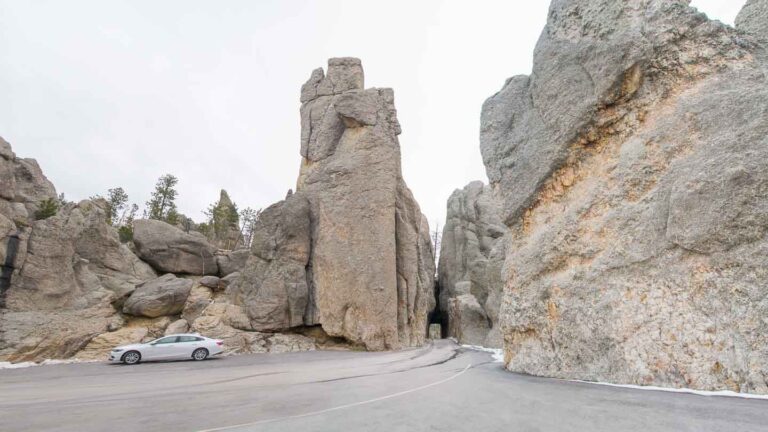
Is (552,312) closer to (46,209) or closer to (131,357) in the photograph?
(131,357)

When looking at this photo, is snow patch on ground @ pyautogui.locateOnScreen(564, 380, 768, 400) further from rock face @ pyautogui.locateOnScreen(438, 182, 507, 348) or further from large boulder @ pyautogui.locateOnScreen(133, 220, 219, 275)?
large boulder @ pyautogui.locateOnScreen(133, 220, 219, 275)

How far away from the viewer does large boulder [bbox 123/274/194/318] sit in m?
23.3

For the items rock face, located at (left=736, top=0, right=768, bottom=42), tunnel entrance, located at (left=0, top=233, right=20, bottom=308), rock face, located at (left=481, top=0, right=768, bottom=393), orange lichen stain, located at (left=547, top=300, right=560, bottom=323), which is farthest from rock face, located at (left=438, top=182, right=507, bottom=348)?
tunnel entrance, located at (left=0, top=233, right=20, bottom=308)

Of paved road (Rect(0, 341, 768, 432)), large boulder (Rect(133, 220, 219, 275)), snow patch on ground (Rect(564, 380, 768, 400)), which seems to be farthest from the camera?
large boulder (Rect(133, 220, 219, 275))

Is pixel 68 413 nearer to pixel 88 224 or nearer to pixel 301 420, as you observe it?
pixel 301 420

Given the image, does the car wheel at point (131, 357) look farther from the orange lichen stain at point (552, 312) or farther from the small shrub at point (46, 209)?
the orange lichen stain at point (552, 312)

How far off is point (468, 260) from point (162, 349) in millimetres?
33344

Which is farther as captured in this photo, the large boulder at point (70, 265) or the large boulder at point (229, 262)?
the large boulder at point (229, 262)

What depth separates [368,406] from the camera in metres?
6.92

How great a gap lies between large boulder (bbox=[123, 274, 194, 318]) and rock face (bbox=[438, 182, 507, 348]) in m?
22.5

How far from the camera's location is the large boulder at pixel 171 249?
2950 centimetres

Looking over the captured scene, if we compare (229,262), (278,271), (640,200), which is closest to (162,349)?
(278,271)

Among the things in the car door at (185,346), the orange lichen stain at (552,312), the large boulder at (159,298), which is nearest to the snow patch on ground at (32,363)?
the car door at (185,346)

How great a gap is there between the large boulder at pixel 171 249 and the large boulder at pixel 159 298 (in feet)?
13.3
